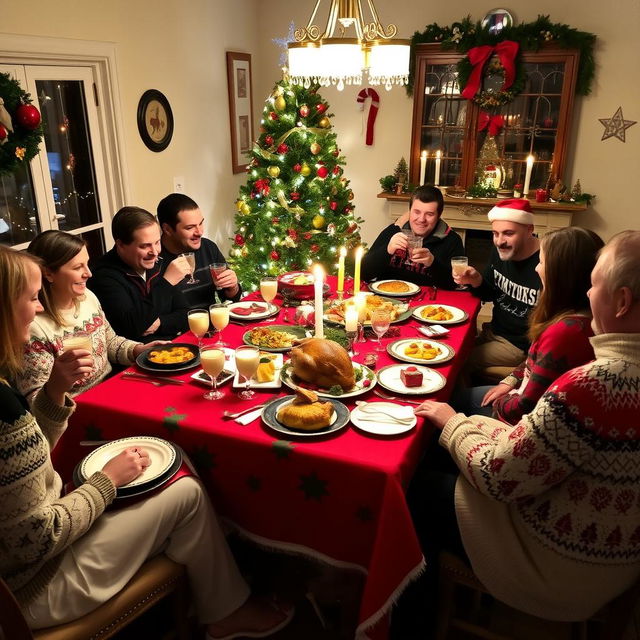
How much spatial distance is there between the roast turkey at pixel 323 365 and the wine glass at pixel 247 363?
5.6 inches

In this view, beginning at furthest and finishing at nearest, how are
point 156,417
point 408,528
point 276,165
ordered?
1. point 276,165
2. point 156,417
3. point 408,528

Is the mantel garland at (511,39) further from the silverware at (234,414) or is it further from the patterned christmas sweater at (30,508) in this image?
the patterned christmas sweater at (30,508)

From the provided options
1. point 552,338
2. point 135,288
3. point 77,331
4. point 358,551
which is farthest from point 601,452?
point 135,288

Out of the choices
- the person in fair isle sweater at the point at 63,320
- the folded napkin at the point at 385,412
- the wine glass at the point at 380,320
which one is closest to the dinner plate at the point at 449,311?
the wine glass at the point at 380,320

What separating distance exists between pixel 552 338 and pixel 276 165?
306cm

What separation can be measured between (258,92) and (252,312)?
3857 millimetres

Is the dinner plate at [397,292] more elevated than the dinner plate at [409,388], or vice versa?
the dinner plate at [397,292]

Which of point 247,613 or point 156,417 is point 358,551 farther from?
point 156,417

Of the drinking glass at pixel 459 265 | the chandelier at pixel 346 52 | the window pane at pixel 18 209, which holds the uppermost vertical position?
the chandelier at pixel 346 52

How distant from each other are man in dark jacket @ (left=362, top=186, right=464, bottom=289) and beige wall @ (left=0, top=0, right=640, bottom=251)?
6.25 ft

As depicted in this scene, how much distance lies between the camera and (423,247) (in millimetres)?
3145

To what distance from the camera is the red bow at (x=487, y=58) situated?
15.2 ft

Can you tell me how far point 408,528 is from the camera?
1.45 meters

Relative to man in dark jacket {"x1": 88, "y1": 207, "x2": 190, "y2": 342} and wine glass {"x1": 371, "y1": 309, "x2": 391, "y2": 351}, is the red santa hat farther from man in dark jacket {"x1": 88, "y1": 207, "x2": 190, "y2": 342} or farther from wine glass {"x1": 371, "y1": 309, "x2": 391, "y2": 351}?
man in dark jacket {"x1": 88, "y1": 207, "x2": 190, "y2": 342}
